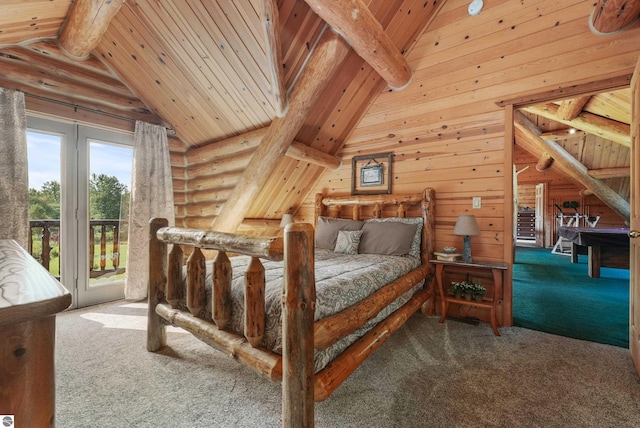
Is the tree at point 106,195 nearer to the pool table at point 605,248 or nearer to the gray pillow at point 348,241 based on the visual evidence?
the gray pillow at point 348,241

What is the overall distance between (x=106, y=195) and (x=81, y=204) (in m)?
0.30

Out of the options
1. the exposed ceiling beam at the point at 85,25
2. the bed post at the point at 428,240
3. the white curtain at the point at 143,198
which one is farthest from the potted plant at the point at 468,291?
the exposed ceiling beam at the point at 85,25

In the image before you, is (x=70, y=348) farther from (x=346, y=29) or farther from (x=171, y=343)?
(x=346, y=29)

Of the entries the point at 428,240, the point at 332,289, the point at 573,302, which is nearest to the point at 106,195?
the point at 332,289

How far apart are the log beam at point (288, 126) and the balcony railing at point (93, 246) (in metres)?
1.36

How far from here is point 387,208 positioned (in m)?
3.55

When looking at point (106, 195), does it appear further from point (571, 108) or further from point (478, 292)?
point (571, 108)

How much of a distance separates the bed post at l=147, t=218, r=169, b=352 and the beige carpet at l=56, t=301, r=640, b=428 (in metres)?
0.16

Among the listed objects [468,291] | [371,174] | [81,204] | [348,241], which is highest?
[371,174]

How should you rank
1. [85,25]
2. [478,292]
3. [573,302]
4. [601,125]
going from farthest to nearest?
[601,125]
[573,302]
[478,292]
[85,25]

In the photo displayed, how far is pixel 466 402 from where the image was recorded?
1605 millimetres

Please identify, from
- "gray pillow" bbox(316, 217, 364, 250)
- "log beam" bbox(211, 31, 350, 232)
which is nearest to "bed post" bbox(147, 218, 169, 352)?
"log beam" bbox(211, 31, 350, 232)

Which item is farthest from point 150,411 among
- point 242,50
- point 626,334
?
point 626,334

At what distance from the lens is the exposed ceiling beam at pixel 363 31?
200cm
